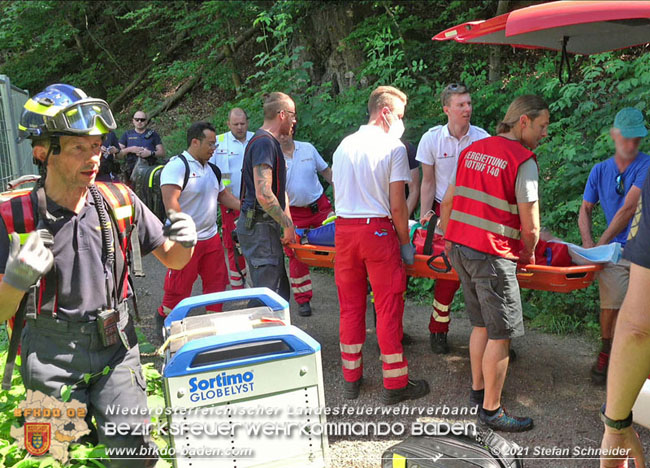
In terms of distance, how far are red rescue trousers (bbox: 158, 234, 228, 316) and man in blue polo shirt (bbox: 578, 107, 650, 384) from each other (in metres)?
3.25

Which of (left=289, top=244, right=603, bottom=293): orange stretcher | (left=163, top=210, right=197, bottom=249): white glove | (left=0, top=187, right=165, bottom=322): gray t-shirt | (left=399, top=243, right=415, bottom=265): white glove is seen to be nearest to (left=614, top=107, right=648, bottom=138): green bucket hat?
(left=289, top=244, right=603, bottom=293): orange stretcher

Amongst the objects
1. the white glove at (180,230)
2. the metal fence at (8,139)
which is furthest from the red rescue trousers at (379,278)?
the metal fence at (8,139)

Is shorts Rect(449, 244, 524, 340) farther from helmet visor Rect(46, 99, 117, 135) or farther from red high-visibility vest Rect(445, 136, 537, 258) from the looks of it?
helmet visor Rect(46, 99, 117, 135)

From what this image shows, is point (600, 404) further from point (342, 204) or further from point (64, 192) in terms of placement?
point (64, 192)

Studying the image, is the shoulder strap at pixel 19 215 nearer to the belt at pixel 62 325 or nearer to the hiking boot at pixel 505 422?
the belt at pixel 62 325

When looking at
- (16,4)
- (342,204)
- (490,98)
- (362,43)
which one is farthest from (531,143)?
(16,4)

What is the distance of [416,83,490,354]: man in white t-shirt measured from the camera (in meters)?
4.97

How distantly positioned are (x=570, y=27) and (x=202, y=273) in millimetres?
3729

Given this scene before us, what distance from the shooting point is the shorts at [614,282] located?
4.04 m

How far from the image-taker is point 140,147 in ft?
31.9

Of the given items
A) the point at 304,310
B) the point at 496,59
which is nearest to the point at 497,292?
the point at 304,310

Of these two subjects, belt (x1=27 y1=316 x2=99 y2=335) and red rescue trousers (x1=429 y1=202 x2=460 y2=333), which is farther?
red rescue trousers (x1=429 y1=202 x2=460 y2=333)

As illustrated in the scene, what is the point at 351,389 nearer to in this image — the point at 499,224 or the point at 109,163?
the point at 499,224

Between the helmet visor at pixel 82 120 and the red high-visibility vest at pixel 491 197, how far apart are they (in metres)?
2.24
